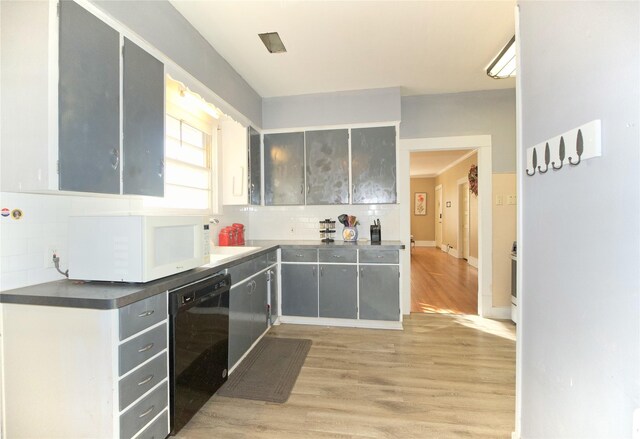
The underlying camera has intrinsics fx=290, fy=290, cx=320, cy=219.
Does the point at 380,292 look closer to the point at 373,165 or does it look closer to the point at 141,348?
the point at 373,165

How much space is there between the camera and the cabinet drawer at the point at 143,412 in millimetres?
1262

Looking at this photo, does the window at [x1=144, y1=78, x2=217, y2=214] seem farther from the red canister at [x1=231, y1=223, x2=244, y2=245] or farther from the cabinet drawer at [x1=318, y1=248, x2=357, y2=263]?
the cabinet drawer at [x1=318, y1=248, x2=357, y2=263]

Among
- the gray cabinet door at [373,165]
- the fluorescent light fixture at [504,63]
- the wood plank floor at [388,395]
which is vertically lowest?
the wood plank floor at [388,395]

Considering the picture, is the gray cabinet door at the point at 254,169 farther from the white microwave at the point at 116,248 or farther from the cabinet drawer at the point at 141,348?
the cabinet drawer at the point at 141,348

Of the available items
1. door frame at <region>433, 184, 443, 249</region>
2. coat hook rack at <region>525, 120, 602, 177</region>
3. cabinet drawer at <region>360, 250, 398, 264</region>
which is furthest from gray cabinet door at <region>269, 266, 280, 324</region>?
door frame at <region>433, 184, 443, 249</region>

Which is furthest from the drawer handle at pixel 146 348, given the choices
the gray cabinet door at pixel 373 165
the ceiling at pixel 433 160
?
the ceiling at pixel 433 160

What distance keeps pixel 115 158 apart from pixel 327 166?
2.30 metres

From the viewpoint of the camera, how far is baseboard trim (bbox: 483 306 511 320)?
3457mm

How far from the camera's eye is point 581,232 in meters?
1.01

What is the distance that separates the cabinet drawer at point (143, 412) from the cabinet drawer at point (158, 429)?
0.12 feet

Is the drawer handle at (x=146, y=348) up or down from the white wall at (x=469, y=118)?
down

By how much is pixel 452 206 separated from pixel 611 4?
8.04 meters

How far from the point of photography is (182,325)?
159 centimetres

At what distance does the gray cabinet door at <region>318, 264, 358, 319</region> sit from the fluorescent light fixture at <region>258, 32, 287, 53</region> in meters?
2.14
